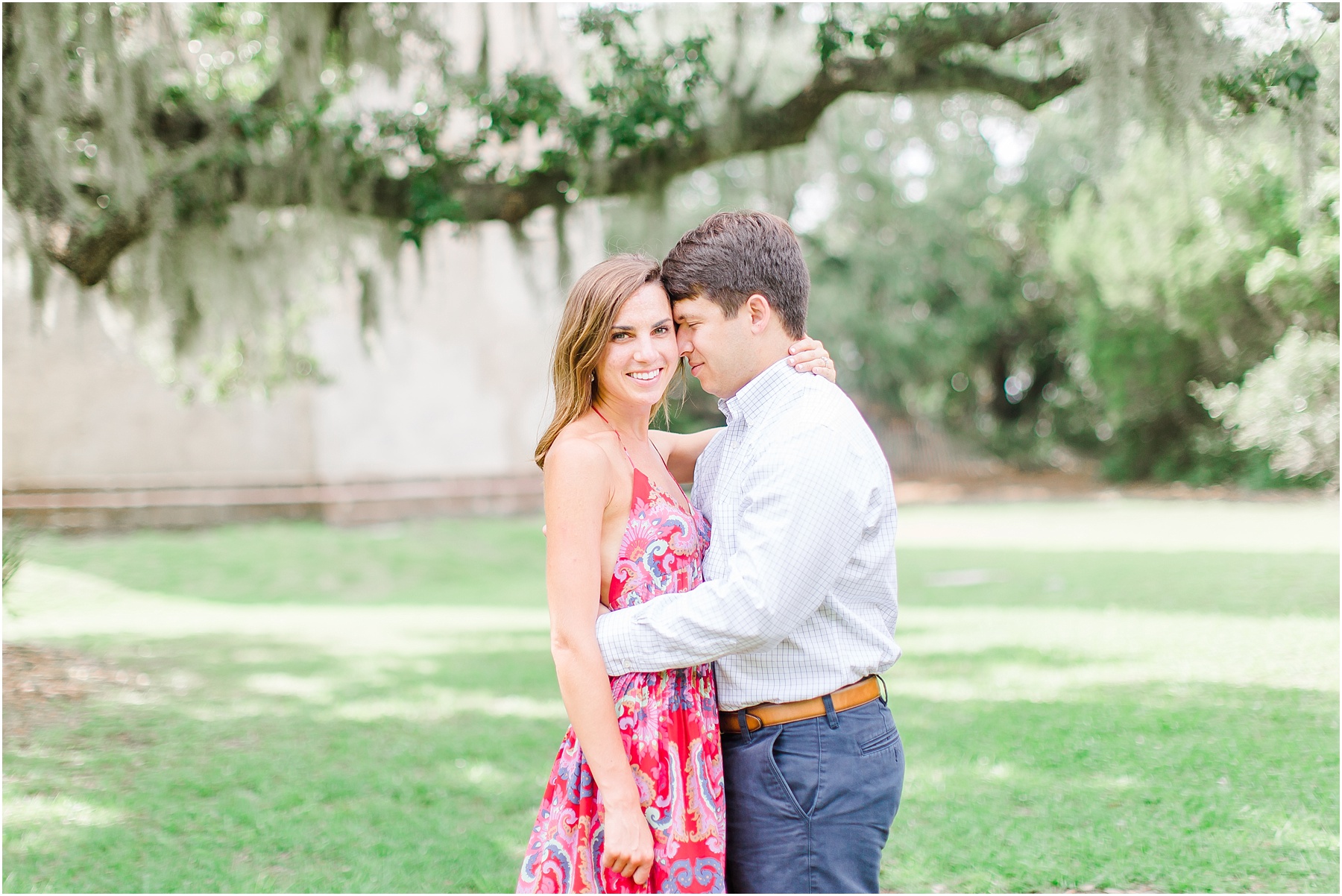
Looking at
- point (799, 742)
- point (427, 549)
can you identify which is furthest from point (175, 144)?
point (427, 549)

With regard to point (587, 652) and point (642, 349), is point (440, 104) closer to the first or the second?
point (642, 349)

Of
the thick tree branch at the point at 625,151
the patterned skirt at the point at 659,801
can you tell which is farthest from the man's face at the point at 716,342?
the thick tree branch at the point at 625,151

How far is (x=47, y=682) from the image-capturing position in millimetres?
6355

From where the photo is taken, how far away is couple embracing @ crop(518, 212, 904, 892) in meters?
1.80

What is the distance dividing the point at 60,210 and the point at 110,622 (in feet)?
15.9

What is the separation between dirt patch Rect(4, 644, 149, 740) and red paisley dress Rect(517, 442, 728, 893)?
4551 mm

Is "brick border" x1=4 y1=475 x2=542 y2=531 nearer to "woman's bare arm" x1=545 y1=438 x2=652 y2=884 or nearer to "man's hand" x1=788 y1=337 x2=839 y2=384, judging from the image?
"woman's bare arm" x1=545 y1=438 x2=652 y2=884

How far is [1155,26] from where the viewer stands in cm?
499

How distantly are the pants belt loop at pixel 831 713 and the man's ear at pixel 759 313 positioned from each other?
69cm

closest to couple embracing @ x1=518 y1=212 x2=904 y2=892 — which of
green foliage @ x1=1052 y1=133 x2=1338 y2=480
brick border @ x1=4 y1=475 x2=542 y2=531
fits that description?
green foliage @ x1=1052 y1=133 x2=1338 y2=480

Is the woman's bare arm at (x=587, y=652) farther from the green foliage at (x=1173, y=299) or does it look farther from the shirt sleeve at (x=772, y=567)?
the green foliage at (x=1173, y=299)

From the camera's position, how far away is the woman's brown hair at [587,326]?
1992mm

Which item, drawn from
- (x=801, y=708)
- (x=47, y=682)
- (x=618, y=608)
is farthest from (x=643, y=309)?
(x=47, y=682)

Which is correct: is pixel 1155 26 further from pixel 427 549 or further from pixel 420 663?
pixel 427 549
